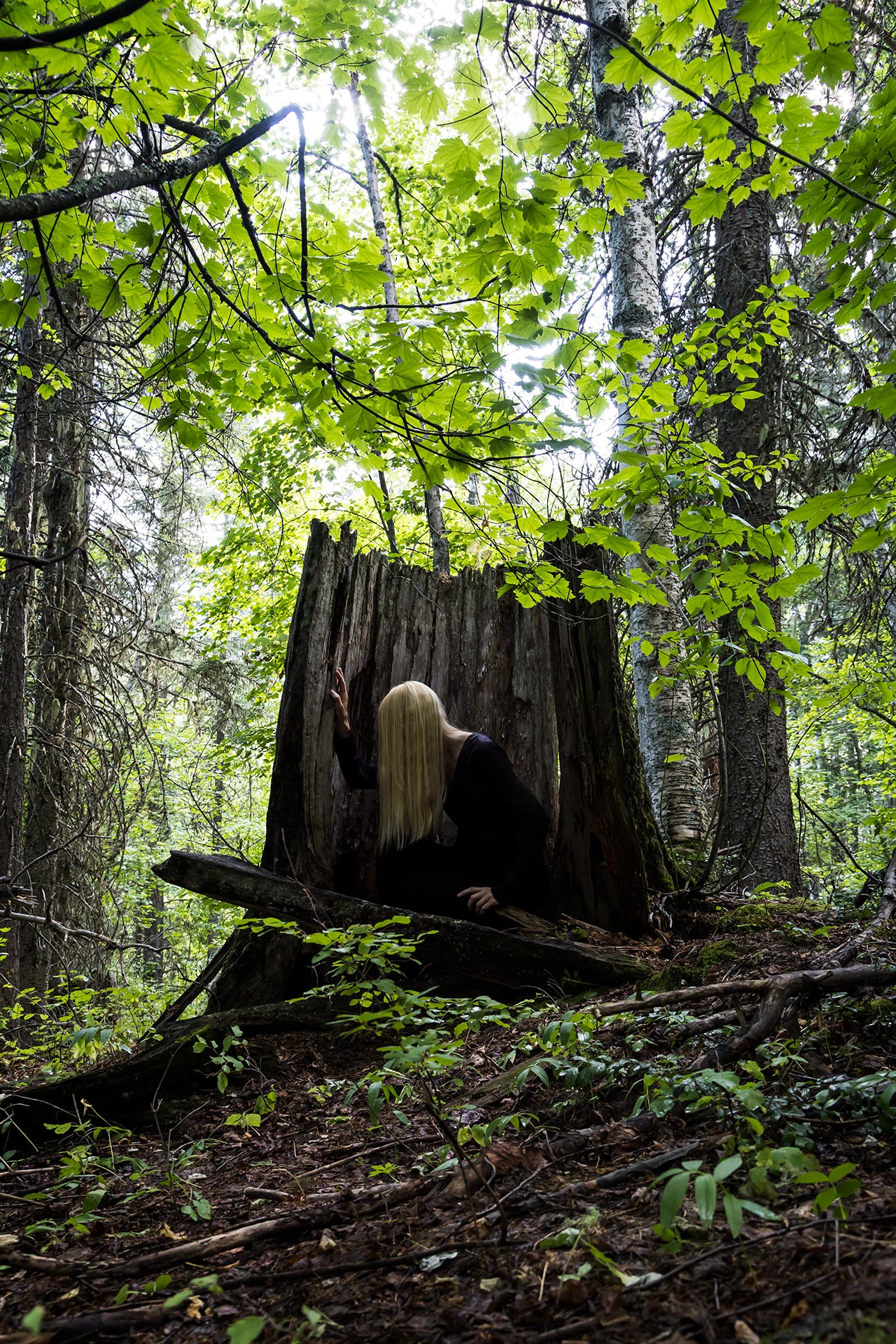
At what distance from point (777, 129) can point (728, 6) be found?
1.09 metres

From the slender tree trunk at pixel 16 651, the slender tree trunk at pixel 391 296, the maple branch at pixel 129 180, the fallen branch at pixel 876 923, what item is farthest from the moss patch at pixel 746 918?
the slender tree trunk at pixel 16 651

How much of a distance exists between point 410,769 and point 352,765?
0.55m

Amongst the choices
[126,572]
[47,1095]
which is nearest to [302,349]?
[47,1095]

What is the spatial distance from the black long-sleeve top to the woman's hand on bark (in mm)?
32

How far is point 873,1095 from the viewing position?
1958mm

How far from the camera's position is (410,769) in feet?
15.5

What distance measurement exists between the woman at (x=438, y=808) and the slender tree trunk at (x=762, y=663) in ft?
4.66

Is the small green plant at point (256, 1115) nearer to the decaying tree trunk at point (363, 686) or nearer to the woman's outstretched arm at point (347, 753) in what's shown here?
the decaying tree trunk at point (363, 686)

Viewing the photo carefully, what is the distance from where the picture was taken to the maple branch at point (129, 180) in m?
2.66

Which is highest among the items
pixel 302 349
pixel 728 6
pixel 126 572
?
pixel 728 6

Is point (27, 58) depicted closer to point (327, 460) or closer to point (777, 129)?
point (777, 129)

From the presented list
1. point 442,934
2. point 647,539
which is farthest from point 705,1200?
point 647,539

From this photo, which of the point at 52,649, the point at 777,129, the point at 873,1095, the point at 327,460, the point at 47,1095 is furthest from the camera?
the point at 327,460

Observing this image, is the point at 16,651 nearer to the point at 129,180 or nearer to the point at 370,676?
the point at 370,676
